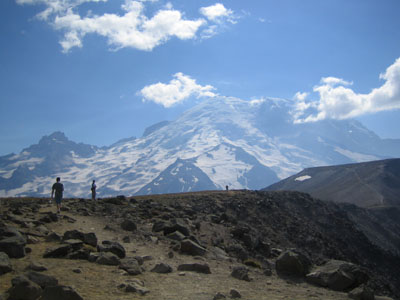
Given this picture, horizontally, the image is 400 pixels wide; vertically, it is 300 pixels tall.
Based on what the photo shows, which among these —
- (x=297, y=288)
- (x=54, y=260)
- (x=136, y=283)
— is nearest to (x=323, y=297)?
(x=297, y=288)

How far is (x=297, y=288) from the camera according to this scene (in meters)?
11.8

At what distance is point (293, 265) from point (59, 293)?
32.3ft

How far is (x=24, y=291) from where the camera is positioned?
301 inches

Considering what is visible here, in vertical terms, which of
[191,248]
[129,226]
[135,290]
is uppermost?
[129,226]

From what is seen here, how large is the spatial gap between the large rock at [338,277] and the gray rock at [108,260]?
753 centimetres

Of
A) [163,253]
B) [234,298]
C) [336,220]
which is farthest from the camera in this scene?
[336,220]

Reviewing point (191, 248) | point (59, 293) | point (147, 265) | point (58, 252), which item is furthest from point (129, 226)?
point (59, 293)

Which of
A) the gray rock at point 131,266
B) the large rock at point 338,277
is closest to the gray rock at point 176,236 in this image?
the gray rock at point 131,266

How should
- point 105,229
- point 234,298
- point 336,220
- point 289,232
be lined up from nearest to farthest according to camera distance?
point 234,298
point 105,229
point 289,232
point 336,220

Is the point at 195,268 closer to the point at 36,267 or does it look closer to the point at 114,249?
the point at 114,249

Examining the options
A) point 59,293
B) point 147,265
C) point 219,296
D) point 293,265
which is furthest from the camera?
point 293,265

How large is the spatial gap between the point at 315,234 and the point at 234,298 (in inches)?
1673

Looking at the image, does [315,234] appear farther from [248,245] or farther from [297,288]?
[297,288]

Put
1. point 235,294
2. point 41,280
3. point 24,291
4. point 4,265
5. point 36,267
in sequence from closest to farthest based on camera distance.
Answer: point 24,291 → point 41,280 → point 4,265 → point 235,294 → point 36,267
